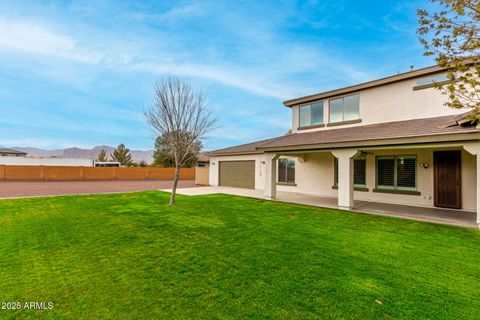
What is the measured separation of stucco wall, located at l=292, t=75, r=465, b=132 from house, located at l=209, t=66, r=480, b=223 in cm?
3

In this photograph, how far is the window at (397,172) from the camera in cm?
1017

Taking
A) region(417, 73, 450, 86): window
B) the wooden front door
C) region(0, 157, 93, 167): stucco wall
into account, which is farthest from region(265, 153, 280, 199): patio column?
region(0, 157, 93, 167): stucco wall

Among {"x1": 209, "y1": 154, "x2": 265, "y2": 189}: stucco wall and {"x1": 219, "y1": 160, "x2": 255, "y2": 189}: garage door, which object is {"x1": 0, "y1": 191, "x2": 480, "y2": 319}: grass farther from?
{"x1": 219, "y1": 160, "x2": 255, "y2": 189}: garage door

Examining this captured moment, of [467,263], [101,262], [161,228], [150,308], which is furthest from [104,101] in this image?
[467,263]

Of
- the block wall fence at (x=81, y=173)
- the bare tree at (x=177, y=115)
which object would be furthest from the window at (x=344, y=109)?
the block wall fence at (x=81, y=173)

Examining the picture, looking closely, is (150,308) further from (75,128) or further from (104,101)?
(75,128)

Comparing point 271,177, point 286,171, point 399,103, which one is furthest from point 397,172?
point 286,171

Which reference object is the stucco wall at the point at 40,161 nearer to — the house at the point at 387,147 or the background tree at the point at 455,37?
the house at the point at 387,147

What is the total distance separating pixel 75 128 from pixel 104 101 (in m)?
17.6

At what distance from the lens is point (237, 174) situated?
1900 centimetres

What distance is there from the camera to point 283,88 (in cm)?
2280

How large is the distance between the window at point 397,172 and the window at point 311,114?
3971 millimetres

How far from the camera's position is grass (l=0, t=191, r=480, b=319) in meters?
2.88

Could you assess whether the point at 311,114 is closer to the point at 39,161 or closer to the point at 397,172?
the point at 397,172
